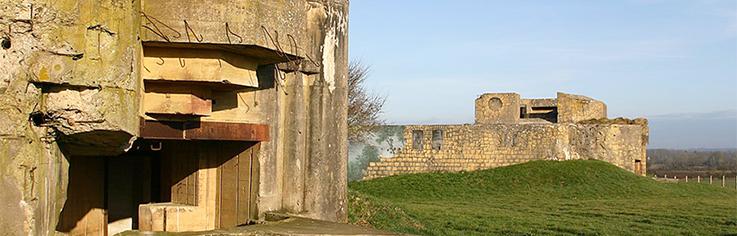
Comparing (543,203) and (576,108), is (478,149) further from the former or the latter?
(543,203)

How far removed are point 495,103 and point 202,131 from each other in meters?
33.0

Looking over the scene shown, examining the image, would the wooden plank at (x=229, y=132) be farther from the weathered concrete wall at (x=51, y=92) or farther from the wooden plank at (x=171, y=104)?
the weathered concrete wall at (x=51, y=92)

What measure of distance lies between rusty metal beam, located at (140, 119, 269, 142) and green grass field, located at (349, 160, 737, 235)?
6276mm

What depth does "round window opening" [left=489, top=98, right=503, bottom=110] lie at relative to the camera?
130 ft

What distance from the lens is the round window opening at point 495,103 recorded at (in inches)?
1556

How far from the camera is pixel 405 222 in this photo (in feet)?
52.4

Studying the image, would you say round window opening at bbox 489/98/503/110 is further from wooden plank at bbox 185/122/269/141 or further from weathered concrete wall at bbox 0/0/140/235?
weathered concrete wall at bbox 0/0/140/235

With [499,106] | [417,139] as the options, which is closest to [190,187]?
[417,139]

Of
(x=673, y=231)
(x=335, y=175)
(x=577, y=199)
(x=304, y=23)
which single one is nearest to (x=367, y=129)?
(x=577, y=199)

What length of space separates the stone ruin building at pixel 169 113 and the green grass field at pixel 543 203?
5.38m

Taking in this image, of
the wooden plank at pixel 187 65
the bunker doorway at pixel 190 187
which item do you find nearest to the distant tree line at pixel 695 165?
the bunker doorway at pixel 190 187

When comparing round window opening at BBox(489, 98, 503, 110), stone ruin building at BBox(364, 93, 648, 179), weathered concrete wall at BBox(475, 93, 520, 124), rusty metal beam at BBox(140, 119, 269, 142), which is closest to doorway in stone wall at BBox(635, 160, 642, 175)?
stone ruin building at BBox(364, 93, 648, 179)

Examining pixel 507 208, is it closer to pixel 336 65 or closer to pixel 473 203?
pixel 473 203

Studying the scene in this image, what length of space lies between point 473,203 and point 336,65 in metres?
17.2
